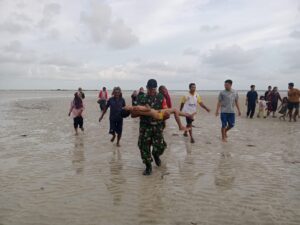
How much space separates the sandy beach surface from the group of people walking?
50 cm

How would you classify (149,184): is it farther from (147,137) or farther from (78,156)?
(78,156)

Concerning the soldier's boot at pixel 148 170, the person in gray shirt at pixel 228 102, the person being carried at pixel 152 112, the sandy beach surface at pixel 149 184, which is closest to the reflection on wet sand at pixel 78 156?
the sandy beach surface at pixel 149 184

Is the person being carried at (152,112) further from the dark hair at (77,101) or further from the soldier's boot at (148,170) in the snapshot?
the dark hair at (77,101)

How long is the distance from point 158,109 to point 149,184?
1.43 meters

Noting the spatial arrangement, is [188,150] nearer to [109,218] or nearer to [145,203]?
[145,203]

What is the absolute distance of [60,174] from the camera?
668cm

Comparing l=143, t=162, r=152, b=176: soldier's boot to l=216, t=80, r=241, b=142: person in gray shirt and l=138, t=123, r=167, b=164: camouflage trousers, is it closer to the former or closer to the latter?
l=138, t=123, r=167, b=164: camouflage trousers

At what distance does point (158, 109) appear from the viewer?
256 inches

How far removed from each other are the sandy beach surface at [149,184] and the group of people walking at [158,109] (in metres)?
0.50

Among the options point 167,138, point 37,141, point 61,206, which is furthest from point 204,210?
point 37,141

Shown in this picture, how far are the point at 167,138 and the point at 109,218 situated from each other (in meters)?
6.81

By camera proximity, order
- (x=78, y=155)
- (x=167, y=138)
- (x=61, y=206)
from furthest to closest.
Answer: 1. (x=167, y=138)
2. (x=78, y=155)
3. (x=61, y=206)

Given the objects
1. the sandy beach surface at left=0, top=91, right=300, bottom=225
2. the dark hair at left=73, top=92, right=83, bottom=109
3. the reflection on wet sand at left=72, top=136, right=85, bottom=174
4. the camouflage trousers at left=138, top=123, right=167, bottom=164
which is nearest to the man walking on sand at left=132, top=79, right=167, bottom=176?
the camouflage trousers at left=138, top=123, right=167, bottom=164

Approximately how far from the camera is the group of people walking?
6.43 metres
